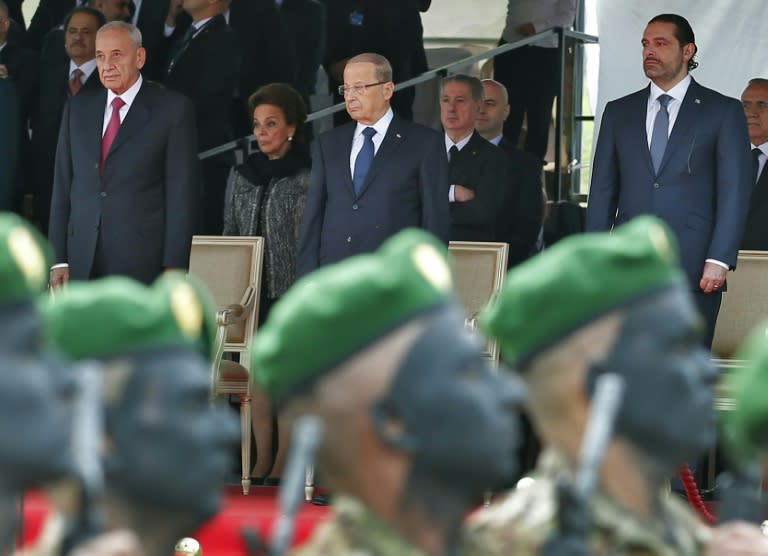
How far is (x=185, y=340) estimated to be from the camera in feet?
10.7

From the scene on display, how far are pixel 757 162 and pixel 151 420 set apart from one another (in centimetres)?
Answer: 602

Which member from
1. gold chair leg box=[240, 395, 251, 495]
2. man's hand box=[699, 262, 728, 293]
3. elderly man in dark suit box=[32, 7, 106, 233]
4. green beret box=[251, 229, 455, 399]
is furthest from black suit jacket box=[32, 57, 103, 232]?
green beret box=[251, 229, 455, 399]

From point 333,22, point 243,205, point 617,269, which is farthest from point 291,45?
point 617,269

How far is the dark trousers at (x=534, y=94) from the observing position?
9695mm

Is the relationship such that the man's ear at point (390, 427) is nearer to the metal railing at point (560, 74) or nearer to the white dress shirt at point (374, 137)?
the white dress shirt at point (374, 137)

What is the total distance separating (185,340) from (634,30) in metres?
5.98

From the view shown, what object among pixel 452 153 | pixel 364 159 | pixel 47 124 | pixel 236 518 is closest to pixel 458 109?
pixel 452 153

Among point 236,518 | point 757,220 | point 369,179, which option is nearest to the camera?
point 236,518

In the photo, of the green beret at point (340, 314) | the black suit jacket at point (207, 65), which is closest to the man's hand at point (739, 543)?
the green beret at point (340, 314)

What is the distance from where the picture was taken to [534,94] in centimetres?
973

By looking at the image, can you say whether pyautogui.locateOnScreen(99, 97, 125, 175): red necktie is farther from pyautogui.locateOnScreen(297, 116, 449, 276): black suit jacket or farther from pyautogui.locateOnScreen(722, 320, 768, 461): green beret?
pyautogui.locateOnScreen(722, 320, 768, 461): green beret

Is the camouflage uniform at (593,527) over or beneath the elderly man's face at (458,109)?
beneath

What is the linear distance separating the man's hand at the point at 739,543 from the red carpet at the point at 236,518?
3.20m

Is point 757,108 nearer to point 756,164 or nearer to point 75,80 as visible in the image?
point 756,164
